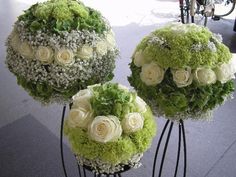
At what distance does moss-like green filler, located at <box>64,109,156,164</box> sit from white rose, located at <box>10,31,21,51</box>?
425 millimetres

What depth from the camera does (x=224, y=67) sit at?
1123 mm

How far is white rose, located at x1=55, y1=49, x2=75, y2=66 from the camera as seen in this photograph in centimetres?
114

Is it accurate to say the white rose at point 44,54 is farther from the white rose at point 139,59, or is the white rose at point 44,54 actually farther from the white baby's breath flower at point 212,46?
the white baby's breath flower at point 212,46

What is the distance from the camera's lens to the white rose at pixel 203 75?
109cm

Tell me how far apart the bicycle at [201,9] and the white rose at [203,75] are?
7.06 feet

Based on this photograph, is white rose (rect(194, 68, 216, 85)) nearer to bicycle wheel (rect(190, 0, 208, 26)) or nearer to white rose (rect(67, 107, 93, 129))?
white rose (rect(67, 107, 93, 129))

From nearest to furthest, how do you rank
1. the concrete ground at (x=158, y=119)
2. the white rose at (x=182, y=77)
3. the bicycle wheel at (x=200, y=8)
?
the white rose at (x=182, y=77), the concrete ground at (x=158, y=119), the bicycle wheel at (x=200, y=8)

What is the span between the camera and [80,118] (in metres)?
0.98

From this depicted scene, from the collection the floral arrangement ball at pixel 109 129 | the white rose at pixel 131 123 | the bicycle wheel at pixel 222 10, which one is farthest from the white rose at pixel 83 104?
the bicycle wheel at pixel 222 10

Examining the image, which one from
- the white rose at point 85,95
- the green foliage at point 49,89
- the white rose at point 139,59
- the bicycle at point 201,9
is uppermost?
the white rose at point 139,59

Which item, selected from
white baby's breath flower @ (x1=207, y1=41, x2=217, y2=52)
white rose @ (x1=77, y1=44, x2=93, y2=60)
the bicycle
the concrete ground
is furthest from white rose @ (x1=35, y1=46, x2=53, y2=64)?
the bicycle

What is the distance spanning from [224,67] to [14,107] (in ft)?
6.78

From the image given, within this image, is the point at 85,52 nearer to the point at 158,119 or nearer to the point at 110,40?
the point at 110,40

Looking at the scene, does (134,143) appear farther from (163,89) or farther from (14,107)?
(14,107)
